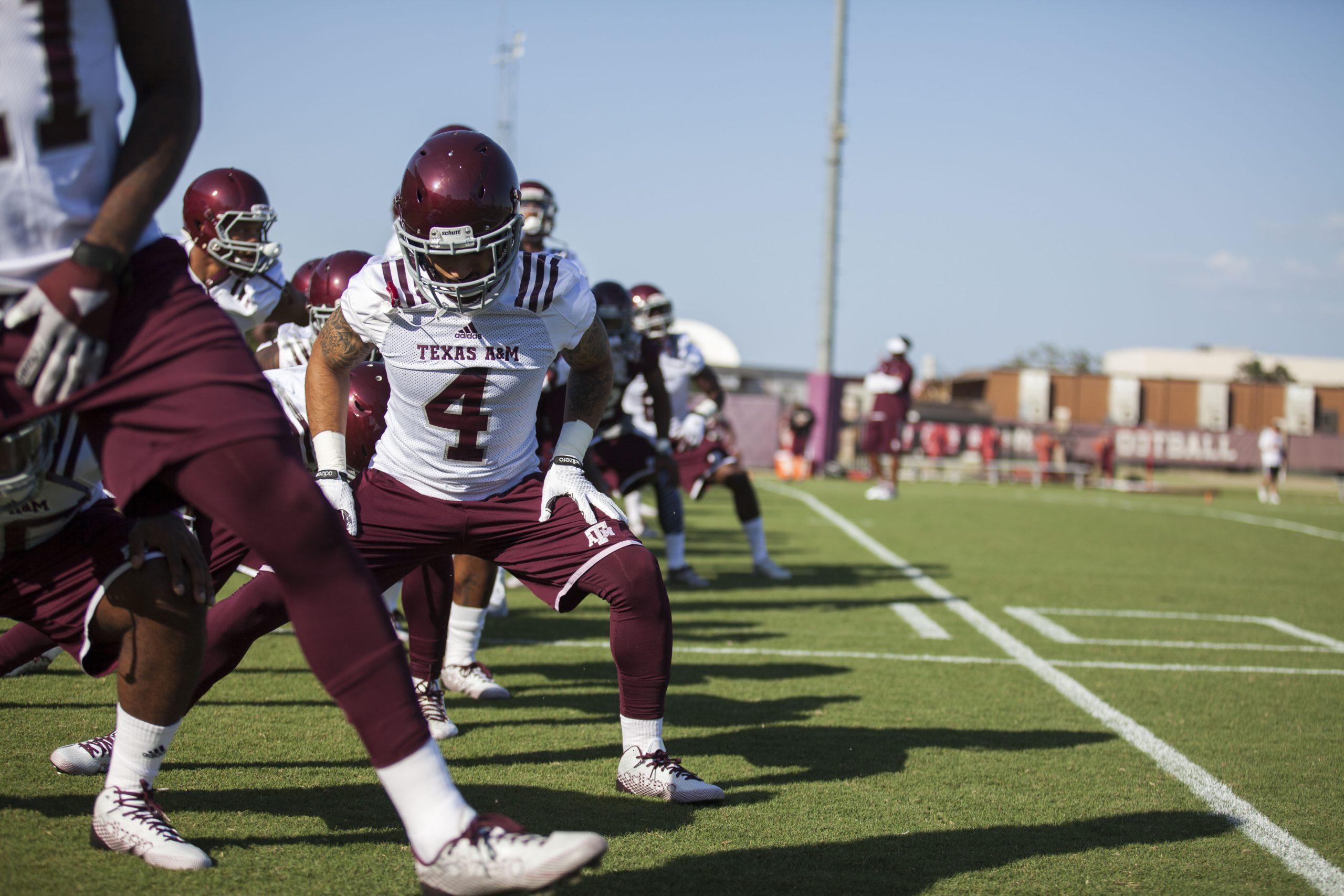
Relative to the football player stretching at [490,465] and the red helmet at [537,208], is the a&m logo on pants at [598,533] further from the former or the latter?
the red helmet at [537,208]

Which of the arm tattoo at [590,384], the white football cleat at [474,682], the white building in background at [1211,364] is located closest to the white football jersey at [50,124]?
the arm tattoo at [590,384]

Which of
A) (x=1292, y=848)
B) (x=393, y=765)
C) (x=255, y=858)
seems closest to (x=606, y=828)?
(x=255, y=858)

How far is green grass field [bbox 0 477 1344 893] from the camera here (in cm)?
313

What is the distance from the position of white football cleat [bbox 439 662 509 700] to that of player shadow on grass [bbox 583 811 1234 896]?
198 cm

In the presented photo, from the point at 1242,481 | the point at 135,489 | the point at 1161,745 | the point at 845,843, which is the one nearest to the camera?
the point at 135,489

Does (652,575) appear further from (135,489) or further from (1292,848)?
(1292,848)

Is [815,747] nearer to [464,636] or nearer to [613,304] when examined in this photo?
[464,636]

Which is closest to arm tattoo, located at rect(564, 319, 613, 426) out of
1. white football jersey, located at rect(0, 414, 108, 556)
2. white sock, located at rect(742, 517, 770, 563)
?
white football jersey, located at rect(0, 414, 108, 556)

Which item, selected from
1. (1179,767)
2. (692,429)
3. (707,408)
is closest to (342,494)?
(1179,767)

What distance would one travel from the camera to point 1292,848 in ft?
11.6

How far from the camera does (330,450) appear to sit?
3818mm

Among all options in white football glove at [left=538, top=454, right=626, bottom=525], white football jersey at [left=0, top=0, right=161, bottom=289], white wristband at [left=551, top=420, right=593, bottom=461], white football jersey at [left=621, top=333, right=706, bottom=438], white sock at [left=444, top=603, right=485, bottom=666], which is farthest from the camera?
white football jersey at [left=621, top=333, right=706, bottom=438]

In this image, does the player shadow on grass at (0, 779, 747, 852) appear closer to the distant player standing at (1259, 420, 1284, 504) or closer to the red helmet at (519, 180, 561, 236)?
the red helmet at (519, 180, 561, 236)

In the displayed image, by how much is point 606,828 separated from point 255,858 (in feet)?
3.21
